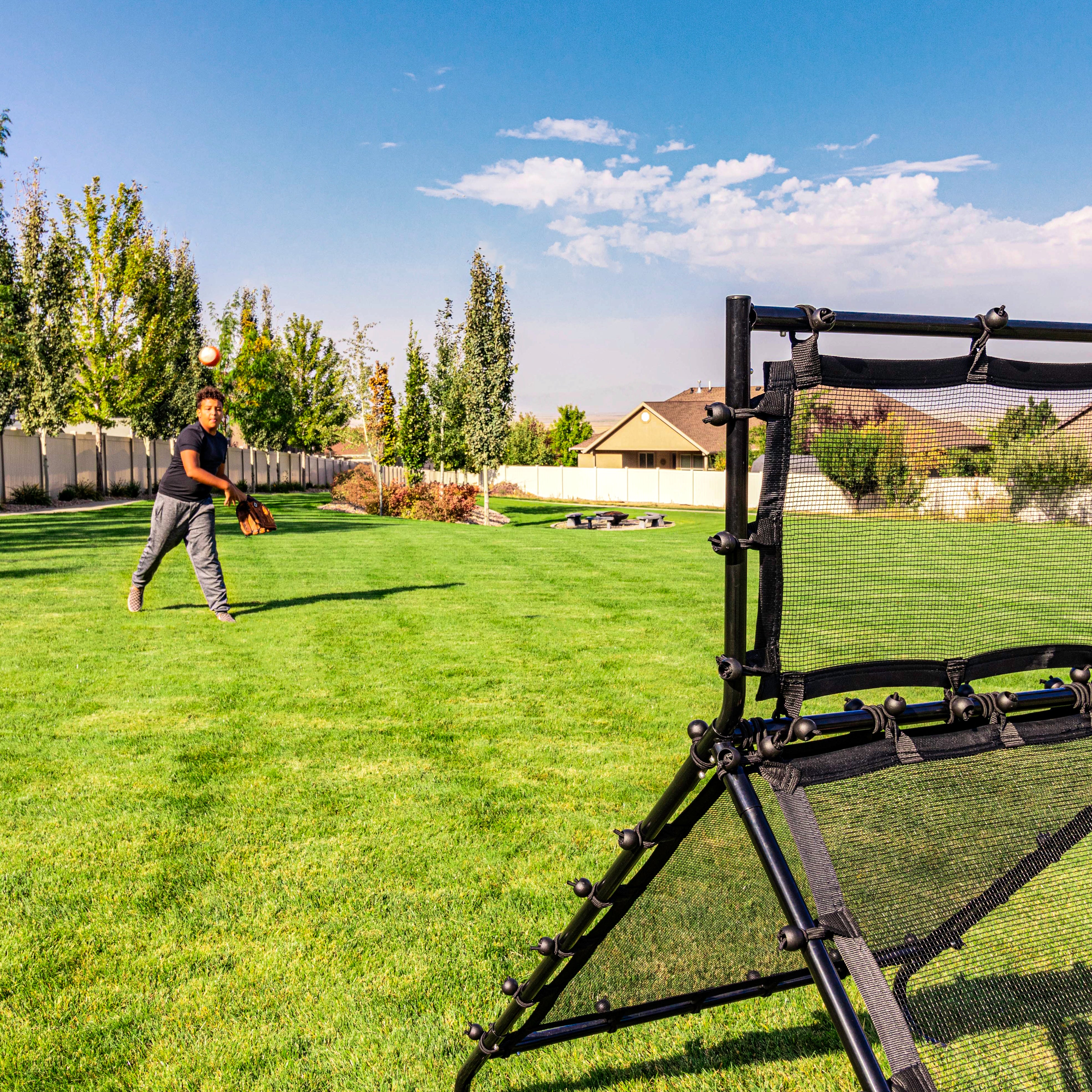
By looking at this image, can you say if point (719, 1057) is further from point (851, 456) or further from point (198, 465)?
point (198, 465)

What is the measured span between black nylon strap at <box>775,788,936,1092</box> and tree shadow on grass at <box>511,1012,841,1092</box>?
3.75 ft

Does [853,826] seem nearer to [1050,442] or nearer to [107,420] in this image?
[1050,442]

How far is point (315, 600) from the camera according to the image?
432 inches

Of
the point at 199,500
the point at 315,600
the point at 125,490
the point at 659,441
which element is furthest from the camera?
the point at 659,441

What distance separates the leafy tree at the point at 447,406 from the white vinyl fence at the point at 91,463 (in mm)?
9012

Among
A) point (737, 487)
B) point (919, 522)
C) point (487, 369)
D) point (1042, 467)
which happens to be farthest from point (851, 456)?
point (487, 369)

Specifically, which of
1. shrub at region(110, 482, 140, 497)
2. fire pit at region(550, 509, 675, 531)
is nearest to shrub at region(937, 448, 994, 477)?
fire pit at region(550, 509, 675, 531)

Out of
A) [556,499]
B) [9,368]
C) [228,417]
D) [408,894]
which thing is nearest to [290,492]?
[228,417]

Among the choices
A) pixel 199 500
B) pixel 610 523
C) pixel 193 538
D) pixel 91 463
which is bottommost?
pixel 610 523

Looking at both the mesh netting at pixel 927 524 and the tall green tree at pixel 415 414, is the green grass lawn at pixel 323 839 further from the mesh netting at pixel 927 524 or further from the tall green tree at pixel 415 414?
the tall green tree at pixel 415 414

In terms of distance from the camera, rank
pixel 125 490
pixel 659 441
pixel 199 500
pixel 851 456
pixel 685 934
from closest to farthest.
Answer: pixel 851 456, pixel 685 934, pixel 199 500, pixel 125 490, pixel 659 441

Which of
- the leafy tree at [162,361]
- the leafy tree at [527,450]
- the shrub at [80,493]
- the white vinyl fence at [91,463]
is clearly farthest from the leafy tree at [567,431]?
the shrub at [80,493]

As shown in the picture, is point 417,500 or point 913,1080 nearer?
point 913,1080

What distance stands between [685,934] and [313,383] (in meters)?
59.1
